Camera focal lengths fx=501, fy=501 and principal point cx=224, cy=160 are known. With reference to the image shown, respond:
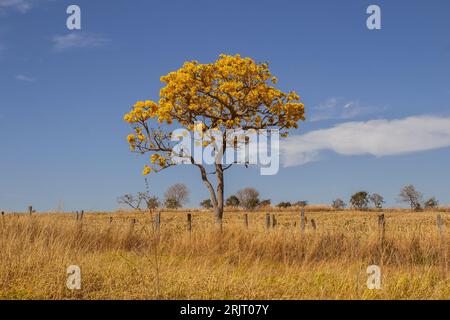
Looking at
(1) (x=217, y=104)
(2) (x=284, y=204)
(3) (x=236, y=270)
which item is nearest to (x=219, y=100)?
(1) (x=217, y=104)

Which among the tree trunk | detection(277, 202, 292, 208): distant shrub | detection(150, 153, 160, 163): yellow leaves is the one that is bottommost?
detection(277, 202, 292, 208): distant shrub

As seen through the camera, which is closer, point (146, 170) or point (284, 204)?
point (146, 170)

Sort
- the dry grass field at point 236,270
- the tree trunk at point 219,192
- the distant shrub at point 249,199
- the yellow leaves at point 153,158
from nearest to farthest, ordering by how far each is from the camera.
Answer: the dry grass field at point 236,270
the tree trunk at point 219,192
the yellow leaves at point 153,158
the distant shrub at point 249,199

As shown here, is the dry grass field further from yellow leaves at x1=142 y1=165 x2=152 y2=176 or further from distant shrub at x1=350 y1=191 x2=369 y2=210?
distant shrub at x1=350 y1=191 x2=369 y2=210

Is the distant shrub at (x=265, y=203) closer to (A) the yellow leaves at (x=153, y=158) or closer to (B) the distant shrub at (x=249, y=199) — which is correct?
(B) the distant shrub at (x=249, y=199)

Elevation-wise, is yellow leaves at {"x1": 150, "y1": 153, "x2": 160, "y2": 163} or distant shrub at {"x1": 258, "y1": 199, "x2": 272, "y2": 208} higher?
yellow leaves at {"x1": 150, "y1": 153, "x2": 160, "y2": 163}

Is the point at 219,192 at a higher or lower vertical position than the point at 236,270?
higher

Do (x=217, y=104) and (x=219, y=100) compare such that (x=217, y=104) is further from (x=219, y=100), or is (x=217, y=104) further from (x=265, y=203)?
(x=265, y=203)

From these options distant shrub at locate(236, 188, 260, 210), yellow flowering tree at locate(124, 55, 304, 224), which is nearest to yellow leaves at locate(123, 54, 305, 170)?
yellow flowering tree at locate(124, 55, 304, 224)

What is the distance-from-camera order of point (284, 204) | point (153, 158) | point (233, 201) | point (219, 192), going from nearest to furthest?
point (219, 192), point (153, 158), point (284, 204), point (233, 201)

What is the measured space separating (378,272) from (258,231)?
20.8 ft

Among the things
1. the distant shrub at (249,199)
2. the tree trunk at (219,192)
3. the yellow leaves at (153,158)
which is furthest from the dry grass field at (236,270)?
the distant shrub at (249,199)
